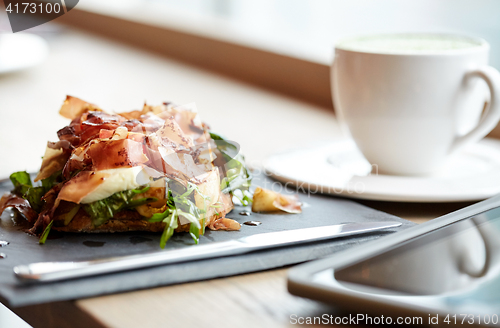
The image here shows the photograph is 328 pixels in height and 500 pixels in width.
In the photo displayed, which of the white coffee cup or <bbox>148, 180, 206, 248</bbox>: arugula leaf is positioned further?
the white coffee cup

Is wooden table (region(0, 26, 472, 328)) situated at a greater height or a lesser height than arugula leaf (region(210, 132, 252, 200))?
lesser

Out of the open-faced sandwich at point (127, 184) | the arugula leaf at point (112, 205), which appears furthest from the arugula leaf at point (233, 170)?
the arugula leaf at point (112, 205)

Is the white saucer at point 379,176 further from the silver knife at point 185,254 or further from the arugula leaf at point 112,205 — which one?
the arugula leaf at point 112,205

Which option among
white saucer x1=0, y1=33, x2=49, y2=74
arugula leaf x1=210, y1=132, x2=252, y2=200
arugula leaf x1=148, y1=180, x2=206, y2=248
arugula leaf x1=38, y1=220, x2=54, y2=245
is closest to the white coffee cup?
arugula leaf x1=210, y1=132, x2=252, y2=200

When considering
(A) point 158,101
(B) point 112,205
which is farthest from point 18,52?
(B) point 112,205

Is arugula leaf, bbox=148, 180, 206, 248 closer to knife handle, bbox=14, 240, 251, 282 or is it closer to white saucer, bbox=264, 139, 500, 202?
knife handle, bbox=14, 240, 251, 282

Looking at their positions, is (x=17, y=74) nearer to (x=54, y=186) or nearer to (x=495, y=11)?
(x=54, y=186)

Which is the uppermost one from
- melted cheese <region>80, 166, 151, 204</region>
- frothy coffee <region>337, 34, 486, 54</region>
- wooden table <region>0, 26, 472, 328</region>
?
frothy coffee <region>337, 34, 486, 54</region>

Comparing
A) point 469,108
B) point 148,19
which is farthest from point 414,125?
point 148,19
